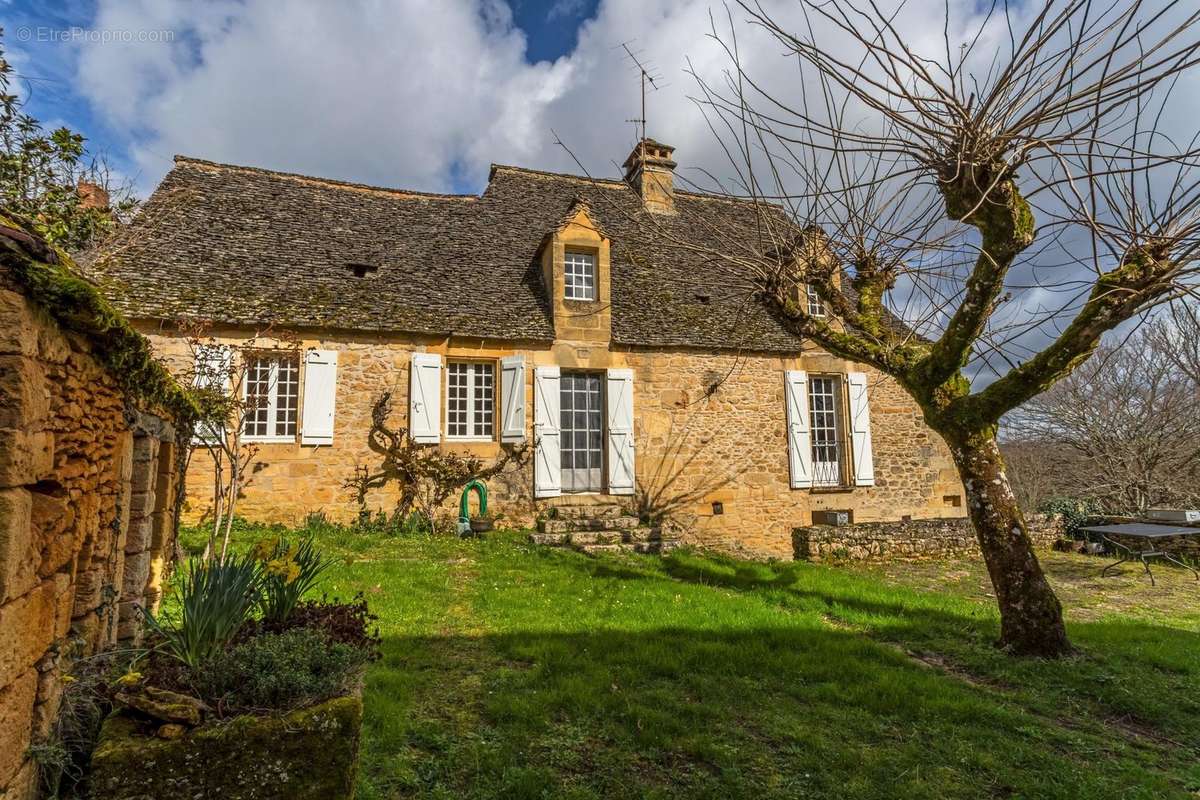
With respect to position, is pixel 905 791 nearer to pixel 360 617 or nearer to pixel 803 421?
pixel 360 617

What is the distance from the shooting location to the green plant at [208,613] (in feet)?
9.86

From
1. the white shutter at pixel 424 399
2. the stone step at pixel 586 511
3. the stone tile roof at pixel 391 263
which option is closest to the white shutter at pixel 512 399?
the stone tile roof at pixel 391 263

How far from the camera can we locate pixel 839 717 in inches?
161

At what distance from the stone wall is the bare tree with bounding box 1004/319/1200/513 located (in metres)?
3.49

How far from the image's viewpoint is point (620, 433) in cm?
1137

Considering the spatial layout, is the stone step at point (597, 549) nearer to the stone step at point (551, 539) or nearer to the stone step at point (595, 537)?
the stone step at point (595, 537)

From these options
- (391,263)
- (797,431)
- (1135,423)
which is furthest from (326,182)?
(1135,423)

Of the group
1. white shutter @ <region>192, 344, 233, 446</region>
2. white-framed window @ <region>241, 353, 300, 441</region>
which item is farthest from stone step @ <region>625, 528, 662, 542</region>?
white shutter @ <region>192, 344, 233, 446</region>

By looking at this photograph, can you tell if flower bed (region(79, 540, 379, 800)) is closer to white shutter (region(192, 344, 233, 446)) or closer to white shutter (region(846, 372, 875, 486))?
white shutter (region(192, 344, 233, 446))

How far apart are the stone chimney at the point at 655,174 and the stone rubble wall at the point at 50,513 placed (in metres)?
12.9

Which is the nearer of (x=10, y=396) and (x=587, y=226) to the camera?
(x=10, y=396)

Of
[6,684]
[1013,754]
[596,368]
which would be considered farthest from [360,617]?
[596,368]

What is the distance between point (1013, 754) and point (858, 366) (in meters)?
10.00

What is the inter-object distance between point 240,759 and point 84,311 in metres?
1.88
